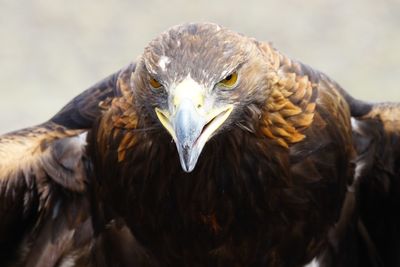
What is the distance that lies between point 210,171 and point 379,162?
0.78 metres

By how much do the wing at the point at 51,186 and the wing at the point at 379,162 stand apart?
37.8 inches

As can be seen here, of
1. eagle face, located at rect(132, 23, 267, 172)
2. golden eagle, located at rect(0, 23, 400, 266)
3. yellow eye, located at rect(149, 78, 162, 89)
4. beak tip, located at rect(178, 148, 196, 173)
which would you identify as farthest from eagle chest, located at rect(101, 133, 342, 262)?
beak tip, located at rect(178, 148, 196, 173)

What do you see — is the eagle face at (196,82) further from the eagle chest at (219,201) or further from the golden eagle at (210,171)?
the eagle chest at (219,201)

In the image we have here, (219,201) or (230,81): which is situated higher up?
(230,81)

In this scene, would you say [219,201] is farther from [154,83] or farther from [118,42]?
[118,42]

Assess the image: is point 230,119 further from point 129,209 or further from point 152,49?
point 129,209

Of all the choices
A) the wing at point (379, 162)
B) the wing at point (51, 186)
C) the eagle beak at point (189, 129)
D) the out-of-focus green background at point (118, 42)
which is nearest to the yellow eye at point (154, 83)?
the eagle beak at point (189, 129)

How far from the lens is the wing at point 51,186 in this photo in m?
4.35

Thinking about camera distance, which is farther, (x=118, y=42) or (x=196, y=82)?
(x=118, y=42)

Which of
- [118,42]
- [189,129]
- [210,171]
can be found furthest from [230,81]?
[118,42]

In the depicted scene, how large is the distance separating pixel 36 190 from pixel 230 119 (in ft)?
3.78

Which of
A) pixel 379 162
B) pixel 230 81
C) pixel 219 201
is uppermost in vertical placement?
pixel 230 81

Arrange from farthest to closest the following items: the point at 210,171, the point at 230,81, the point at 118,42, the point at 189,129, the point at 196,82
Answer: the point at 118,42 → the point at 210,171 → the point at 230,81 → the point at 196,82 → the point at 189,129

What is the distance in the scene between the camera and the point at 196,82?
3.42 metres
